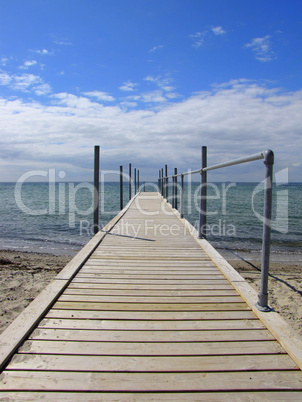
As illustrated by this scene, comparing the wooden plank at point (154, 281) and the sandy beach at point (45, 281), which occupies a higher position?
the wooden plank at point (154, 281)

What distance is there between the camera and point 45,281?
212 inches

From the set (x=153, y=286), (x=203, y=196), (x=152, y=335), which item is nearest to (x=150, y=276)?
(x=153, y=286)

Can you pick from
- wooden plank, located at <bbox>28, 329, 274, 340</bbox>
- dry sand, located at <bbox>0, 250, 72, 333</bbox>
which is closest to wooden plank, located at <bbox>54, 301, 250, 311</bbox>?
wooden plank, located at <bbox>28, 329, 274, 340</bbox>

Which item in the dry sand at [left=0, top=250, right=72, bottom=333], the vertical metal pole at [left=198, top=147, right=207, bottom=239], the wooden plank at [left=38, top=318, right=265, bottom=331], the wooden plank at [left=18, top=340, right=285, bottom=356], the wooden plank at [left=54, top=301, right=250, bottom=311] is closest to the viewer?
the wooden plank at [left=18, top=340, right=285, bottom=356]

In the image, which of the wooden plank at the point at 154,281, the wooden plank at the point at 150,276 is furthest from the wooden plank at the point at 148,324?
the wooden plank at the point at 150,276

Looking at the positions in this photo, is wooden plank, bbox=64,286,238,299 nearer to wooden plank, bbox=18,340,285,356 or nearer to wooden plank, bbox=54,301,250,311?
wooden plank, bbox=54,301,250,311

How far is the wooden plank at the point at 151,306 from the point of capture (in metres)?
2.04

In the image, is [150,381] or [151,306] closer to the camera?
[150,381]

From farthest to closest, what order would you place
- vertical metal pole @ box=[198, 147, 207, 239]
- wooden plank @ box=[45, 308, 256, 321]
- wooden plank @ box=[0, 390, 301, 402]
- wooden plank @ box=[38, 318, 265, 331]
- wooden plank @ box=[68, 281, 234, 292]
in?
vertical metal pole @ box=[198, 147, 207, 239] < wooden plank @ box=[68, 281, 234, 292] < wooden plank @ box=[45, 308, 256, 321] < wooden plank @ box=[38, 318, 265, 331] < wooden plank @ box=[0, 390, 301, 402]

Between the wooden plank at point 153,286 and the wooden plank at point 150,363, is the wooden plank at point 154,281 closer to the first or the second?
the wooden plank at point 153,286

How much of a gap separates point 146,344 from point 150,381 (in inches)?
10.9

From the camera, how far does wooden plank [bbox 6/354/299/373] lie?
55.6 inches

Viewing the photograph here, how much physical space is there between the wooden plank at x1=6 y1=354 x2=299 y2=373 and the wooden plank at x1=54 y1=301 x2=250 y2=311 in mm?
539

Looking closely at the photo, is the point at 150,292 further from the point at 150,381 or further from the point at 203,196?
the point at 203,196
